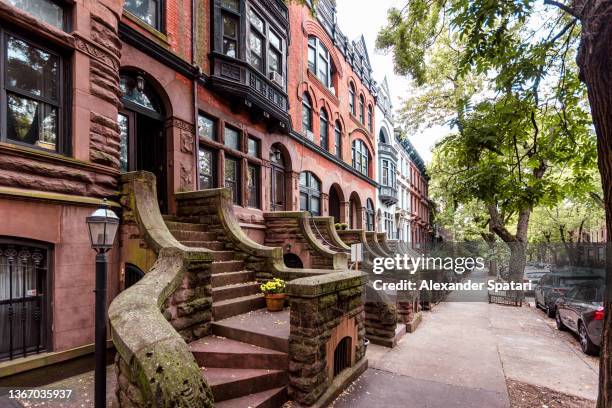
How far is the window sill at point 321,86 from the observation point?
16422 millimetres

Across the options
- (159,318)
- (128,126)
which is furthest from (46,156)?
(128,126)

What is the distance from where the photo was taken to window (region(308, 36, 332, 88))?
55.8 feet

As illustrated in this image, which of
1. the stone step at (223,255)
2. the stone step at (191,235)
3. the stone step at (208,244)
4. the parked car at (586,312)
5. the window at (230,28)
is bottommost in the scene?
the parked car at (586,312)

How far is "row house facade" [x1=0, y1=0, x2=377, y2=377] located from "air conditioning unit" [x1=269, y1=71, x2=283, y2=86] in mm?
89

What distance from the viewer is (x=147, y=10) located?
8742mm

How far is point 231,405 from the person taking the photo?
13.6 feet

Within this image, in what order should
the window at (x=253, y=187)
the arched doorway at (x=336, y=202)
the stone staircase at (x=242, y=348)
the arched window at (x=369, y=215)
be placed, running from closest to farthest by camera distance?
1. the stone staircase at (x=242, y=348)
2. the window at (x=253, y=187)
3. the arched doorway at (x=336, y=202)
4. the arched window at (x=369, y=215)

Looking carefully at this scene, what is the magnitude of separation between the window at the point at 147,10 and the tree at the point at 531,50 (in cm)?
603

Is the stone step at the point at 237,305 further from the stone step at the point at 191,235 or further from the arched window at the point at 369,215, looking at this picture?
the arched window at the point at 369,215

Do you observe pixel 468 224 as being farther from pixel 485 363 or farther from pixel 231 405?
pixel 231 405

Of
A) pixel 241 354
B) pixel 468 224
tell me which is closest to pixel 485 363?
pixel 241 354

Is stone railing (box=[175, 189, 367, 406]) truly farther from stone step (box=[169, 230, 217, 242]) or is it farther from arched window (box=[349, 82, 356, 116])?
arched window (box=[349, 82, 356, 116])

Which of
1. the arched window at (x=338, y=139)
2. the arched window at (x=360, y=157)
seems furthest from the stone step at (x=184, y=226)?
the arched window at (x=360, y=157)

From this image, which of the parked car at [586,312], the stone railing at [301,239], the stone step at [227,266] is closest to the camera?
the stone step at [227,266]
